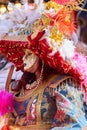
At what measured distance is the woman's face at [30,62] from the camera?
2.29 metres

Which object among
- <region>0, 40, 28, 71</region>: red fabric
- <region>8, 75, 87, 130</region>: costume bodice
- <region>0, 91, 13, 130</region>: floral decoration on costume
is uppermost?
<region>0, 40, 28, 71</region>: red fabric

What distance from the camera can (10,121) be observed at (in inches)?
92.4

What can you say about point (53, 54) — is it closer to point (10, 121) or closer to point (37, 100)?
point (37, 100)

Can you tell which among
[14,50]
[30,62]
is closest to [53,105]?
[30,62]

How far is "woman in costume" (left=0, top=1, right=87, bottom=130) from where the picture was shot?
2137 mm

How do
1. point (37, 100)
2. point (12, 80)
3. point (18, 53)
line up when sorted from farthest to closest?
point (12, 80) → point (18, 53) → point (37, 100)

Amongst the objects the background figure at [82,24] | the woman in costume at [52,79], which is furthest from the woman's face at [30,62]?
the background figure at [82,24]

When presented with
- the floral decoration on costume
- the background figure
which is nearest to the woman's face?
the floral decoration on costume

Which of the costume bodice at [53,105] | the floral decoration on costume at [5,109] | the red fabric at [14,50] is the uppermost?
the red fabric at [14,50]

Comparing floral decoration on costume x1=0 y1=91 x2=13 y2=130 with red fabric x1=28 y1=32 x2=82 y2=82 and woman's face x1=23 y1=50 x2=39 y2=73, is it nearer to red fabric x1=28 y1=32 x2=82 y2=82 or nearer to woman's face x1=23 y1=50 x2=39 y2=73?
woman's face x1=23 y1=50 x2=39 y2=73

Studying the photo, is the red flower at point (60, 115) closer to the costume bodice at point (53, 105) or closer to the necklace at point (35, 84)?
the costume bodice at point (53, 105)

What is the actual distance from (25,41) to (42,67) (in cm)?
16

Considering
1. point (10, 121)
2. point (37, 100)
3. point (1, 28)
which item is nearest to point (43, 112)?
point (37, 100)

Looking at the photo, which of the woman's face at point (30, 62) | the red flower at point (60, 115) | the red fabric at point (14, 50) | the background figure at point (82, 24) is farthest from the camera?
the background figure at point (82, 24)
